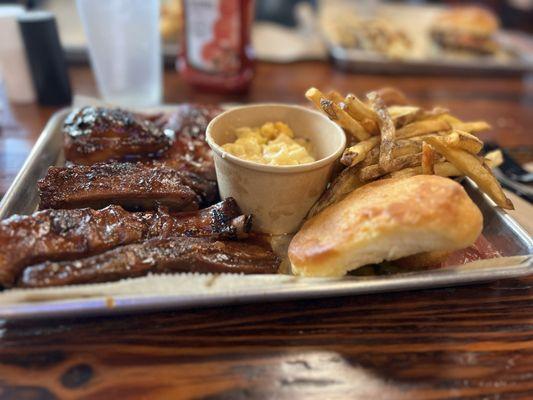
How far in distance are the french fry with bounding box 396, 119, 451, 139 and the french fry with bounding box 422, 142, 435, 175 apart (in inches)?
10.2

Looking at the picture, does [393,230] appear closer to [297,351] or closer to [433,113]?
[297,351]

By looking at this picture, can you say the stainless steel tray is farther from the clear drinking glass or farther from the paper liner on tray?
the paper liner on tray

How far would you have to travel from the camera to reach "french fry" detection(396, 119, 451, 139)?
2104 mm

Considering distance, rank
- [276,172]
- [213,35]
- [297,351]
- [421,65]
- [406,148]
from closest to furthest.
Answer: [297,351]
[276,172]
[406,148]
[213,35]
[421,65]

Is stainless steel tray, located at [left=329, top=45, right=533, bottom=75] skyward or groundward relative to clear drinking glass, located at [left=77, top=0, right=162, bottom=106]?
groundward

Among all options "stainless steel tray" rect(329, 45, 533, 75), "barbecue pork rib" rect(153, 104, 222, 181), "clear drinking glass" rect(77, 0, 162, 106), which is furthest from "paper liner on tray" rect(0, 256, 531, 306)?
"stainless steel tray" rect(329, 45, 533, 75)

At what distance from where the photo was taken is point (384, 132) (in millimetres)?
1943

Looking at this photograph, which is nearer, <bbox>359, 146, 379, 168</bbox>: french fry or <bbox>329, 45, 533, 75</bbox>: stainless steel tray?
<bbox>359, 146, 379, 168</bbox>: french fry

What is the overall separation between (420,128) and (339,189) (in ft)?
1.88

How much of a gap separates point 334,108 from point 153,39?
1.93 m

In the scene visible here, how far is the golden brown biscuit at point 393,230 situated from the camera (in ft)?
4.99

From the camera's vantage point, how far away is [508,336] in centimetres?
157

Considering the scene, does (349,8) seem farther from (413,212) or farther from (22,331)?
(22,331)

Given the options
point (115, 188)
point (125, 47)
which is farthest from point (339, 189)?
point (125, 47)
